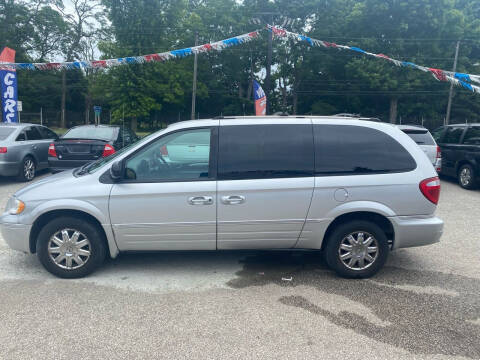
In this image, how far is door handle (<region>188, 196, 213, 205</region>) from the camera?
4.06 meters

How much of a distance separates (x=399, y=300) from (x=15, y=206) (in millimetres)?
4162

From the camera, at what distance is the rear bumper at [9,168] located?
9102 mm

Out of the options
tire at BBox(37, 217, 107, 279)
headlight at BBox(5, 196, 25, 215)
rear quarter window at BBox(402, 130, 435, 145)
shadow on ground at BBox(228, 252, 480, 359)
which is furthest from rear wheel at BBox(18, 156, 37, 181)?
rear quarter window at BBox(402, 130, 435, 145)

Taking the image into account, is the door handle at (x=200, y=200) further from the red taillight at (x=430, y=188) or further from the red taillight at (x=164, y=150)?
the red taillight at (x=430, y=188)

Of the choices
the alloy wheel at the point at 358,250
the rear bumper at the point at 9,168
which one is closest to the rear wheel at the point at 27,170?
the rear bumper at the point at 9,168

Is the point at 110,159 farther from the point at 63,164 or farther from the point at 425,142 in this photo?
the point at 425,142

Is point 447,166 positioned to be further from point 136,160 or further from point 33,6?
point 33,6

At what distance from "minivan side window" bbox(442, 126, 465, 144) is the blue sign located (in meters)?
15.5

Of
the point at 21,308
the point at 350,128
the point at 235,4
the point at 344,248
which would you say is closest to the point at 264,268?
the point at 344,248

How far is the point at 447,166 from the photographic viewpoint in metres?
10.9

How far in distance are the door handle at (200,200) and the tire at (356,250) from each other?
141 cm

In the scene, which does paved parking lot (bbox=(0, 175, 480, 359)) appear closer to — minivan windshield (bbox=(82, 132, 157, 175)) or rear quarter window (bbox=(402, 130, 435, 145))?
minivan windshield (bbox=(82, 132, 157, 175))

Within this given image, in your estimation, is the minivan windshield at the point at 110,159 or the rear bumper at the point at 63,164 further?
the rear bumper at the point at 63,164

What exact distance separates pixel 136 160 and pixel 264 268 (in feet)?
6.39
